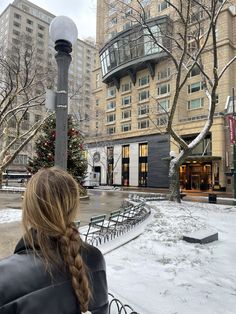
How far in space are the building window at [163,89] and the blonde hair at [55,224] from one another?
43.3 m

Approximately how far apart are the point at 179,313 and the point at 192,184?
122ft

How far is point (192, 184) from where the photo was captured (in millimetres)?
39594

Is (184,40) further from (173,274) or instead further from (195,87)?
(195,87)

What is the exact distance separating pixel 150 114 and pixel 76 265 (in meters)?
42.8

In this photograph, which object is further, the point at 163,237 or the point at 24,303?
the point at 163,237

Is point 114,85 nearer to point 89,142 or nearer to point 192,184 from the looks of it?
point 89,142

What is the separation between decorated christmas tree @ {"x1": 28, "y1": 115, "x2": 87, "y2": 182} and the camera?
69.1 feet

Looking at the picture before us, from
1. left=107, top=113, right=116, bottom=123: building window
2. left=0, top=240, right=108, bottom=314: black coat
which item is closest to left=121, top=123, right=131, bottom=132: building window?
left=107, top=113, right=116, bottom=123: building window

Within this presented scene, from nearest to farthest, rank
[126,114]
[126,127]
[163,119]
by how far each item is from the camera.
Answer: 1. [163,119]
2. [126,127]
3. [126,114]

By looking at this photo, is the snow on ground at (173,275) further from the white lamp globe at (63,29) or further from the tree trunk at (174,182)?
the tree trunk at (174,182)

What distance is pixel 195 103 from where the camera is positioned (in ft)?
134

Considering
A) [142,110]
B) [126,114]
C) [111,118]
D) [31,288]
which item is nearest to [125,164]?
[126,114]

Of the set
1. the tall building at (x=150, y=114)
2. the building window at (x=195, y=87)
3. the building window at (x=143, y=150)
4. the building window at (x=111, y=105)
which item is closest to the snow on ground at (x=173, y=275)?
the tall building at (x=150, y=114)

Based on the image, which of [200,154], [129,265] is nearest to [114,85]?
[200,154]
